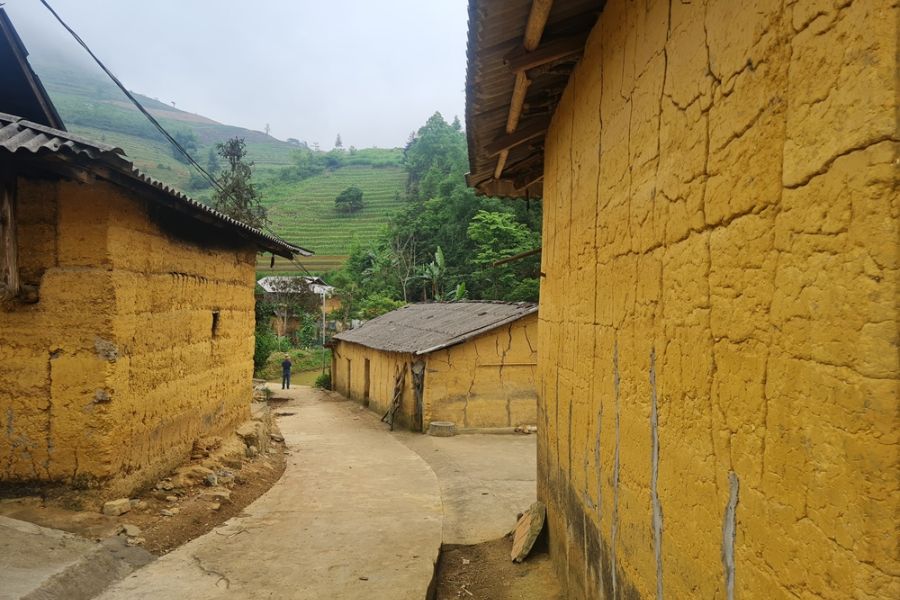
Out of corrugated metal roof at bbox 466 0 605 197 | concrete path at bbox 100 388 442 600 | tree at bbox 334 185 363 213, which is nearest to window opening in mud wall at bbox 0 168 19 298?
concrete path at bbox 100 388 442 600

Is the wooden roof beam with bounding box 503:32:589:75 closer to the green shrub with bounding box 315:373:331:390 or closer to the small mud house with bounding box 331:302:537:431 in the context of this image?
the small mud house with bounding box 331:302:537:431

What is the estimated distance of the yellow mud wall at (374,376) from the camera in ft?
48.3

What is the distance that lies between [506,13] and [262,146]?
134m

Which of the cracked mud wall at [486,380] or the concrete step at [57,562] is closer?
the concrete step at [57,562]

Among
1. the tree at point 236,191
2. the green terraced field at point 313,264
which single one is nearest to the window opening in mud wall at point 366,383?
the tree at point 236,191

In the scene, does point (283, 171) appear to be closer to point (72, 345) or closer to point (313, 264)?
point (313, 264)

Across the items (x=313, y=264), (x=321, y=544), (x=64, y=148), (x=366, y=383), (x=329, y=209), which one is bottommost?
(x=366, y=383)

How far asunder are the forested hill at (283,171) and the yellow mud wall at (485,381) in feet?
115

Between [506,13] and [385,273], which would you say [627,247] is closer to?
[506,13]

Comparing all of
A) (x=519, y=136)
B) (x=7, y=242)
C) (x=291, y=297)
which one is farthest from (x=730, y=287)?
(x=291, y=297)

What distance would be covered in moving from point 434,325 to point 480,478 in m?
7.41

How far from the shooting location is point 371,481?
8602 mm

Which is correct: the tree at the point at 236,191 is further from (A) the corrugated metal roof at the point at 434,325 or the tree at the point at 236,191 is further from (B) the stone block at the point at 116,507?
(B) the stone block at the point at 116,507

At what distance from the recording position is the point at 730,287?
200cm
